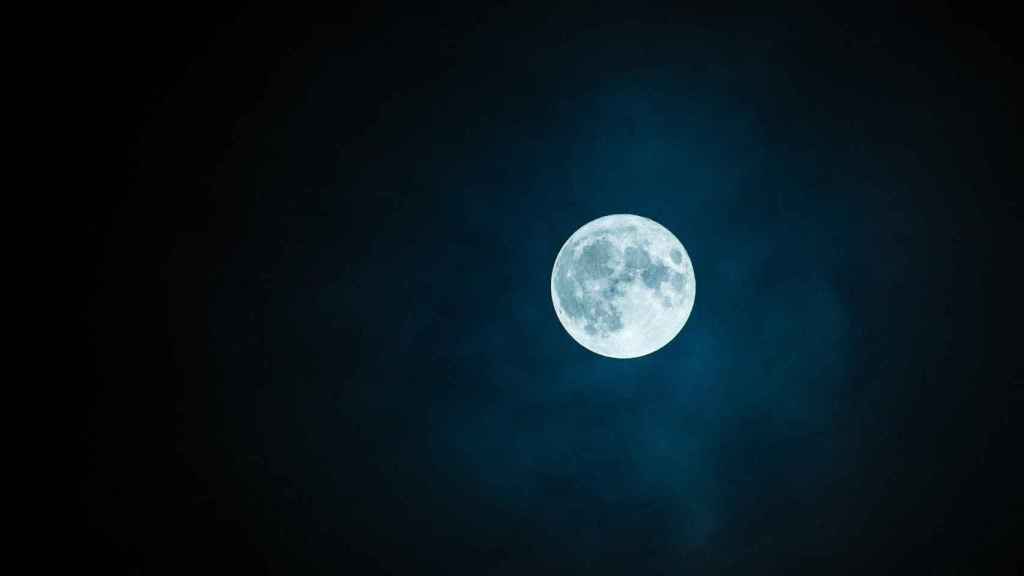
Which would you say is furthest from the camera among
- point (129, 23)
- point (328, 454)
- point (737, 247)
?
point (328, 454)

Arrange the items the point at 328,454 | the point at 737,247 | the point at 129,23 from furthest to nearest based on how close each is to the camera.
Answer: the point at 328,454
the point at 737,247
the point at 129,23

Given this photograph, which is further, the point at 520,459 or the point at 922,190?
the point at 520,459

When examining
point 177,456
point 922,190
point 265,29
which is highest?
point 265,29

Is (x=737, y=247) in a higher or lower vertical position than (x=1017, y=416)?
higher

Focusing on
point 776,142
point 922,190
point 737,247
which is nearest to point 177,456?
point 737,247

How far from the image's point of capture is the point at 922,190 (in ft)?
21.4

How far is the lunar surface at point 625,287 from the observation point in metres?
6.12

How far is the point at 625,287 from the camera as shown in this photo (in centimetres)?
612

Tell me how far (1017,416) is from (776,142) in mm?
3575

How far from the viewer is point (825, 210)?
653cm

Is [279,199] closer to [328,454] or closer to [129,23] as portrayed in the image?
[129,23]

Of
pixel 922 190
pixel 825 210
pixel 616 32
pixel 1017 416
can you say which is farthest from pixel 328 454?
pixel 1017 416

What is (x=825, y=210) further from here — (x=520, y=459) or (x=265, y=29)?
(x=265, y=29)

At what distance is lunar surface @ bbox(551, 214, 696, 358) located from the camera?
6117mm
